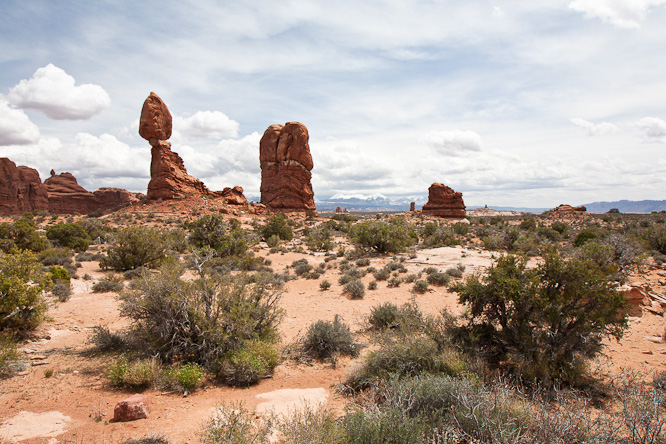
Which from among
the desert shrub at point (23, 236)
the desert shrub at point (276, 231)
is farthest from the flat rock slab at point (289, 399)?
the desert shrub at point (276, 231)

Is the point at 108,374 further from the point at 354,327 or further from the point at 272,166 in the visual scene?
the point at 272,166

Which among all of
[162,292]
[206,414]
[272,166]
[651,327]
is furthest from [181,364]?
[272,166]

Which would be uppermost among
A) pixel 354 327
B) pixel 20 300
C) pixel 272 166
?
pixel 272 166

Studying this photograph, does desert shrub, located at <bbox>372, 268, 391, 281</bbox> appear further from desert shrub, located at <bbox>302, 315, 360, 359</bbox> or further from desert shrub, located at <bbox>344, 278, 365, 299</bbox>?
desert shrub, located at <bbox>302, 315, 360, 359</bbox>

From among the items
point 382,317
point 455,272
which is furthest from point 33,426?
point 455,272

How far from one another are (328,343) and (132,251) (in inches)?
452

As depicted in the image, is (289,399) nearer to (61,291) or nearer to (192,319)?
(192,319)

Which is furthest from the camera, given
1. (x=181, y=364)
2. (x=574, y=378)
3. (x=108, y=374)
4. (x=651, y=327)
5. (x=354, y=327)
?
(x=354, y=327)

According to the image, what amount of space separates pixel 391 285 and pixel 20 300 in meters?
10.5

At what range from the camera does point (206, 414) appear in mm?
4797

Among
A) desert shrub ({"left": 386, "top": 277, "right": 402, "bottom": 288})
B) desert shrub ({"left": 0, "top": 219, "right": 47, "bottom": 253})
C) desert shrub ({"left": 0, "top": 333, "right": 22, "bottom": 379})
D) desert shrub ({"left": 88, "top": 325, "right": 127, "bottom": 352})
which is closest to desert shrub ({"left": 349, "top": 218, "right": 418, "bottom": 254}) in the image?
desert shrub ({"left": 386, "top": 277, "right": 402, "bottom": 288})

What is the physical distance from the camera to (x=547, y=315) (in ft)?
18.9

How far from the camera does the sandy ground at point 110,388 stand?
4.39m

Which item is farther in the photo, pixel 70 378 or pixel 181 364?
pixel 181 364
